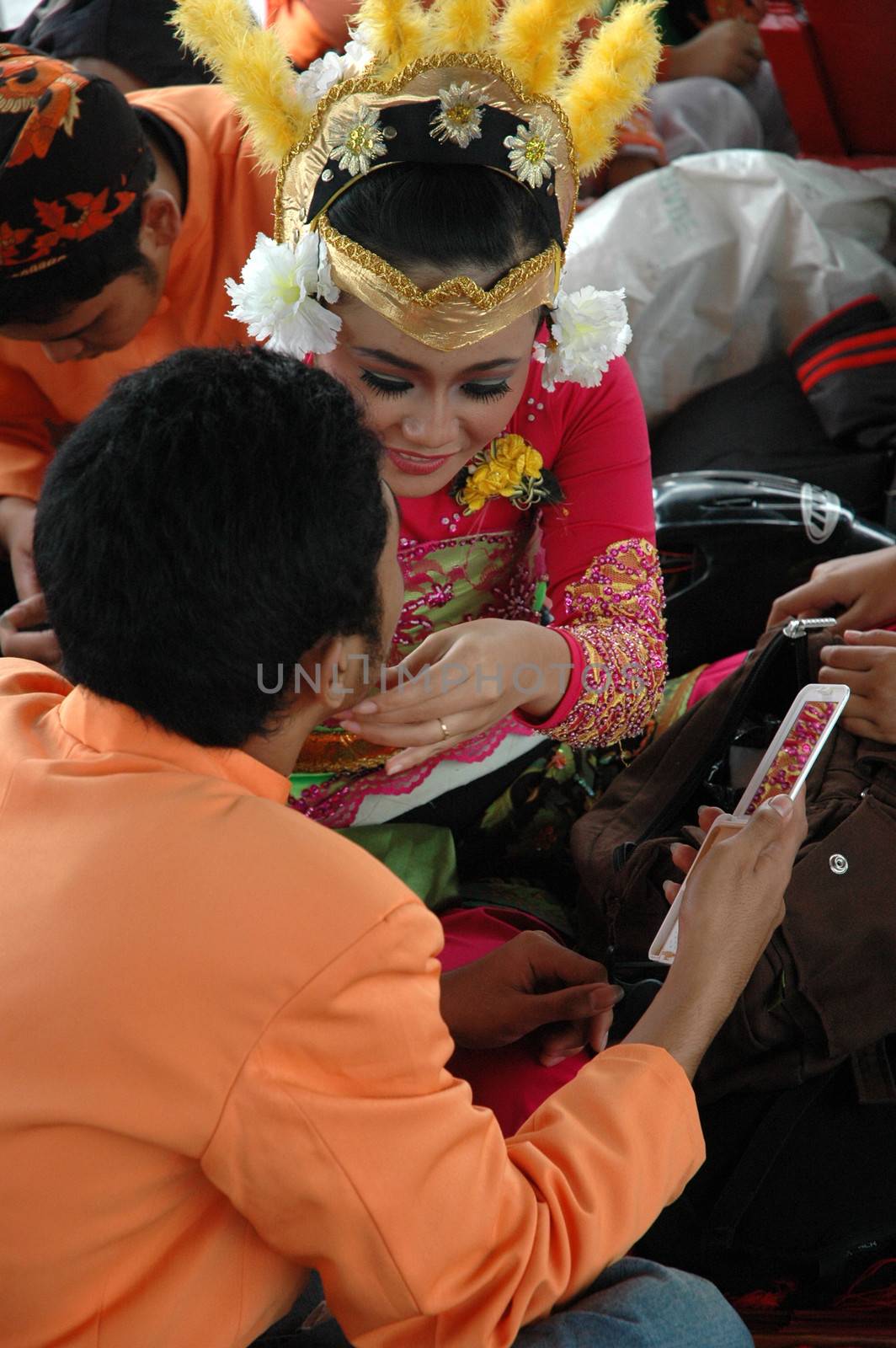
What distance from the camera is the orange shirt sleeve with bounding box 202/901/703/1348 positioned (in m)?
0.84

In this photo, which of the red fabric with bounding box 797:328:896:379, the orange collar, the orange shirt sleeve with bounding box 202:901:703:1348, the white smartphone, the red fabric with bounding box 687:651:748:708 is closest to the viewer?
the orange shirt sleeve with bounding box 202:901:703:1348

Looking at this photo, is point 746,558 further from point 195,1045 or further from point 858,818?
point 195,1045

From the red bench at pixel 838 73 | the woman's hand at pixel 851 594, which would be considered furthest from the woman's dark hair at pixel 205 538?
the red bench at pixel 838 73

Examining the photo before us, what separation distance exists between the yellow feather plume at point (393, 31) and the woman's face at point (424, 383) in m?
0.29

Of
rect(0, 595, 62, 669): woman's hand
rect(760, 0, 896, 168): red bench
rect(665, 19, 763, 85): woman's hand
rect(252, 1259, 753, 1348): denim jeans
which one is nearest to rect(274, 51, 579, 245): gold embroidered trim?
rect(0, 595, 62, 669): woman's hand

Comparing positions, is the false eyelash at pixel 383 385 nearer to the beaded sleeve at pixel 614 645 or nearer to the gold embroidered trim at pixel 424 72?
the gold embroidered trim at pixel 424 72

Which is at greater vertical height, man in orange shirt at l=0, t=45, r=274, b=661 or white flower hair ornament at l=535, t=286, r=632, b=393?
man in orange shirt at l=0, t=45, r=274, b=661

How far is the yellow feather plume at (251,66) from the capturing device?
142 centimetres

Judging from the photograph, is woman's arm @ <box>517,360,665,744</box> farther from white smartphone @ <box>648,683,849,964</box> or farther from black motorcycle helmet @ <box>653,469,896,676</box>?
black motorcycle helmet @ <box>653,469,896,676</box>

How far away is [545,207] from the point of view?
1.40 metres

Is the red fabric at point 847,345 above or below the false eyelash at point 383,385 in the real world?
below

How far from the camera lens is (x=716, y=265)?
8.55 feet

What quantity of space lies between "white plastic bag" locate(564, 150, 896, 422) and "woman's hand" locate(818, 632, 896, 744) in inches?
49.9

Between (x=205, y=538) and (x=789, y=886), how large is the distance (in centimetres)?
76
